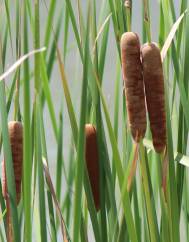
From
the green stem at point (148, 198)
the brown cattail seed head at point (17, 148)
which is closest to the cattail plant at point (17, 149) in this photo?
the brown cattail seed head at point (17, 148)

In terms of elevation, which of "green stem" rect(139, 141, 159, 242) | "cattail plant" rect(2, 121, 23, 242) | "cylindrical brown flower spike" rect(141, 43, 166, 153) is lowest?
"green stem" rect(139, 141, 159, 242)

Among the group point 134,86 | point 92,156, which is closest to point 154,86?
point 134,86

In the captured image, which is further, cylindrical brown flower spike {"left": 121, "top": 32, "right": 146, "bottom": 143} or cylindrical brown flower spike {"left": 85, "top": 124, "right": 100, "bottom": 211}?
cylindrical brown flower spike {"left": 85, "top": 124, "right": 100, "bottom": 211}

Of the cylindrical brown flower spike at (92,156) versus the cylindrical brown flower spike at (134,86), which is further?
the cylindrical brown flower spike at (92,156)

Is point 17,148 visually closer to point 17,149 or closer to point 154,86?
point 17,149

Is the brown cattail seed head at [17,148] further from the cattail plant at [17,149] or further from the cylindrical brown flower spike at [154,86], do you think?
the cylindrical brown flower spike at [154,86]

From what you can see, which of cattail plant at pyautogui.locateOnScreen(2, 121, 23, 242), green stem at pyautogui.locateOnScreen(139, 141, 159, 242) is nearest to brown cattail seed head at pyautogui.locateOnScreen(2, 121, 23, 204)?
cattail plant at pyautogui.locateOnScreen(2, 121, 23, 242)

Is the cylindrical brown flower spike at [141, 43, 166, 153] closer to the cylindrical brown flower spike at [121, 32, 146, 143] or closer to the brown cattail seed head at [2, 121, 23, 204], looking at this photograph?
the cylindrical brown flower spike at [121, 32, 146, 143]
